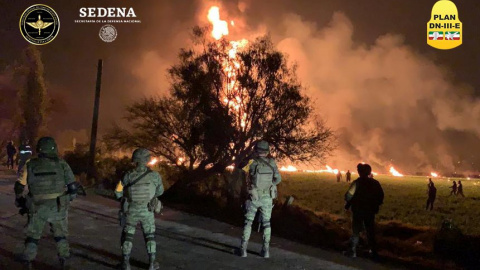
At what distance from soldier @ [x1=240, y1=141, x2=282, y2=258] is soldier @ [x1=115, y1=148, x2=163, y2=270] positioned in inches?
66.9

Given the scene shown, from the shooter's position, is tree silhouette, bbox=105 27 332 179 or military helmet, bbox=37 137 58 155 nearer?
military helmet, bbox=37 137 58 155

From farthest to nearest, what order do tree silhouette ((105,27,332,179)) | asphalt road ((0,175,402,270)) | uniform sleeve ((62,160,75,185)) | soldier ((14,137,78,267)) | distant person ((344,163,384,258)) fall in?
1. tree silhouette ((105,27,332,179))
2. distant person ((344,163,384,258))
3. asphalt road ((0,175,402,270))
4. uniform sleeve ((62,160,75,185))
5. soldier ((14,137,78,267))

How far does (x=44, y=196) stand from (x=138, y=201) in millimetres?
1329

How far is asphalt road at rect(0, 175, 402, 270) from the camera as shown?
240 inches

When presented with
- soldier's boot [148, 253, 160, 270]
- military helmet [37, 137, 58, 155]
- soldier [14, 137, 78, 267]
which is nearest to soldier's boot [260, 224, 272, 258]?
soldier's boot [148, 253, 160, 270]

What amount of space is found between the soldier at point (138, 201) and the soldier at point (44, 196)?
2.85 ft

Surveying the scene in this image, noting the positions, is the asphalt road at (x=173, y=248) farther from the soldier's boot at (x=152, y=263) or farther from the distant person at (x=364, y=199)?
the distant person at (x=364, y=199)

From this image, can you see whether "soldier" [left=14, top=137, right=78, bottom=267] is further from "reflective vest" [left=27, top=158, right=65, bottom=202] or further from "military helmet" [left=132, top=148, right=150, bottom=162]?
"military helmet" [left=132, top=148, right=150, bottom=162]

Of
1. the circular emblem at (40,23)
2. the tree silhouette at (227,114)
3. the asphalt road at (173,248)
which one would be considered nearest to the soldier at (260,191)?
the asphalt road at (173,248)

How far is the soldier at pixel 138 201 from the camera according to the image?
17.9 feet

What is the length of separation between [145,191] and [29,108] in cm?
3114

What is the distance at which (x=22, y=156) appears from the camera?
13.3 metres

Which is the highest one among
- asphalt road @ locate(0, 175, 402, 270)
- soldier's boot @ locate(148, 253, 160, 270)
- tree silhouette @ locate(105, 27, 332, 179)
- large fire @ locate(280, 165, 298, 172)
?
tree silhouette @ locate(105, 27, 332, 179)

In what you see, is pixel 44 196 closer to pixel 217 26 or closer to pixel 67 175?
pixel 67 175
